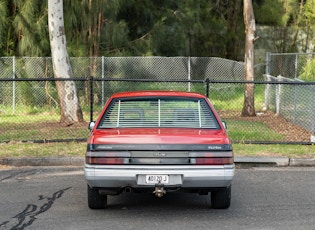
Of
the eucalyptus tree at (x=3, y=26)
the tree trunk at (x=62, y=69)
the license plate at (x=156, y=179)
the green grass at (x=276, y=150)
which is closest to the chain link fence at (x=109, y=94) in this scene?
the tree trunk at (x=62, y=69)

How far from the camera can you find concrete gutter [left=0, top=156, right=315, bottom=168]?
1060 centimetres

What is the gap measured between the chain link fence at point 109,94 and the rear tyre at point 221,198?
5.48 m

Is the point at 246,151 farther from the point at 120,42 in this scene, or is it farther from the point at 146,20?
the point at 146,20

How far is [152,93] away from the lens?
7.73 meters

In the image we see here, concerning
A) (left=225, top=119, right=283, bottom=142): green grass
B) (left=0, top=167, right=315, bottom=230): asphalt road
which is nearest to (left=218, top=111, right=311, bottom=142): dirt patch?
(left=225, top=119, right=283, bottom=142): green grass

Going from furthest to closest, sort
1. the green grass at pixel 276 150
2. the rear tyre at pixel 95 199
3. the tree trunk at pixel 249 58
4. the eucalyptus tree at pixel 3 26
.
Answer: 1. the eucalyptus tree at pixel 3 26
2. the tree trunk at pixel 249 58
3. the green grass at pixel 276 150
4. the rear tyre at pixel 95 199

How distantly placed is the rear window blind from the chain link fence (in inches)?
203

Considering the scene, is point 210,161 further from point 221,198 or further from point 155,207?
point 155,207

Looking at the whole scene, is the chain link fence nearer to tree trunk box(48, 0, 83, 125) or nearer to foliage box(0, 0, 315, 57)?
tree trunk box(48, 0, 83, 125)

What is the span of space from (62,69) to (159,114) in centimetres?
793

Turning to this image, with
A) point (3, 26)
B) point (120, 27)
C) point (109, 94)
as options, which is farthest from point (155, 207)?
point (3, 26)

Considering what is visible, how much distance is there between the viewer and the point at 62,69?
1486cm

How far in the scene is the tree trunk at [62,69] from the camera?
14.7m

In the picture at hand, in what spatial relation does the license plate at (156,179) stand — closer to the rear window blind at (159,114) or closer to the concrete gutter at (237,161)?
the rear window blind at (159,114)
